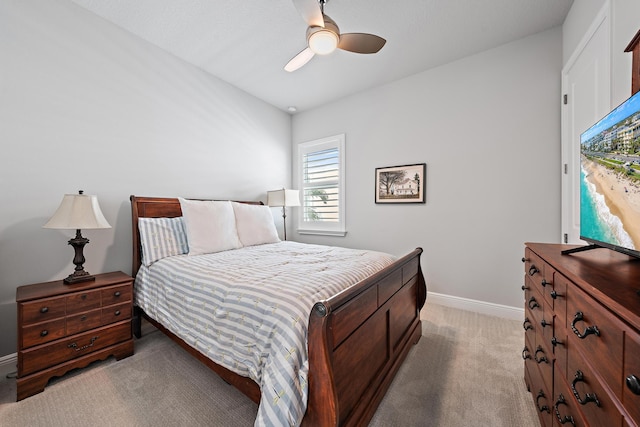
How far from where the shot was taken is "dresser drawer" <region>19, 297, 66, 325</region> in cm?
159

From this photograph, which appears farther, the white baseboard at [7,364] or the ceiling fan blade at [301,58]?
the ceiling fan blade at [301,58]

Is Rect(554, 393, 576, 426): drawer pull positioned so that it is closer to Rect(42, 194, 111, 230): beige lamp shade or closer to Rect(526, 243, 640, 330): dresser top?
Rect(526, 243, 640, 330): dresser top

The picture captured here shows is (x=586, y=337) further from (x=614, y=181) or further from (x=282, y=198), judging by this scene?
(x=282, y=198)

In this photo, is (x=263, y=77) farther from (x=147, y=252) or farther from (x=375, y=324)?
(x=375, y=324)

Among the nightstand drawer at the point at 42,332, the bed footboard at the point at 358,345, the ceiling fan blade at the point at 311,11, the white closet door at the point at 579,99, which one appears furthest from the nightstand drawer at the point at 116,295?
the white closet door at the point at 579,99

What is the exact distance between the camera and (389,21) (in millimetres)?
2330

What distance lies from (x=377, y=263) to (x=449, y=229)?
4.94 feet

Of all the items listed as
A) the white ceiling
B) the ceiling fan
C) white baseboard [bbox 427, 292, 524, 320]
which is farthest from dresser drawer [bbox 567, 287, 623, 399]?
the white ceiling

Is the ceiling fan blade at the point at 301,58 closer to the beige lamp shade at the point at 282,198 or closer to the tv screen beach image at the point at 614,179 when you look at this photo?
the beige lamp shade at the point at 282,198

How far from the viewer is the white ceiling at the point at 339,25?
217 centimetres

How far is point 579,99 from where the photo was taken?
6.81ft

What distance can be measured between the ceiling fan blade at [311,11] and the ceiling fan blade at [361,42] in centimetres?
23

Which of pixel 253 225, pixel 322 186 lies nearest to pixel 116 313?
pixel 253 225

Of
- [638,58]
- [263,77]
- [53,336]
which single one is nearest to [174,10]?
[263,77]
